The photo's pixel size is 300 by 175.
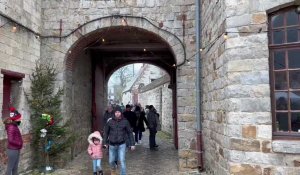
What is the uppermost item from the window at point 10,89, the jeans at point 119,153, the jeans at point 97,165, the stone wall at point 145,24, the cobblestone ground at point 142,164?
the stone wall at point 145,24

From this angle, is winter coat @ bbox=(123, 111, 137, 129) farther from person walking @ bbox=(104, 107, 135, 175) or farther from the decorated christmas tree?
person walking @ bbox=(104, 107, 135, 175)

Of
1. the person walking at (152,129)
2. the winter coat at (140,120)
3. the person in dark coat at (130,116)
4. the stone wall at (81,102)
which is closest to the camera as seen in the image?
the stone wall at (81,102)

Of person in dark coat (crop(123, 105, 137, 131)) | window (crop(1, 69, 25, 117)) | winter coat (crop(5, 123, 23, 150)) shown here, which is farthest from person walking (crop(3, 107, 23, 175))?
person in dark coat (crop(123, 105, 137, 131))

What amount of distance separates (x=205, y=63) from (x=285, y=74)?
Result: 2.70m

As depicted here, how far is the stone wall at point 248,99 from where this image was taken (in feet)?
16.4

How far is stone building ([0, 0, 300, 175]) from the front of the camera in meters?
5.11

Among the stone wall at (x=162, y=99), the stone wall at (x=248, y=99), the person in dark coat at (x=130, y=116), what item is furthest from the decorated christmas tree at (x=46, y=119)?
the stone wall at (x=162, y=99)

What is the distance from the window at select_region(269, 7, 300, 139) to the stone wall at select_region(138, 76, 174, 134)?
36.6ft

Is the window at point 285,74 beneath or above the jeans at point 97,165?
above

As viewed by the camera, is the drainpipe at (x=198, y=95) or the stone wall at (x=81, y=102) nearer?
the drainpipe at (x=198, y=95)

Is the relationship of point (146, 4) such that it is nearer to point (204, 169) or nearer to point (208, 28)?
point (208, 28)

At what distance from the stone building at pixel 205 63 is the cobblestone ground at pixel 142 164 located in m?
0.46

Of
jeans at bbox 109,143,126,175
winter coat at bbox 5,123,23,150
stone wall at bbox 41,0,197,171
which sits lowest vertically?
jeans at bbox 109,143,126,175

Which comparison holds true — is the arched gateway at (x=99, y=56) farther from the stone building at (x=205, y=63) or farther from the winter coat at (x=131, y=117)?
the winter coat at (x=131, y=117)
